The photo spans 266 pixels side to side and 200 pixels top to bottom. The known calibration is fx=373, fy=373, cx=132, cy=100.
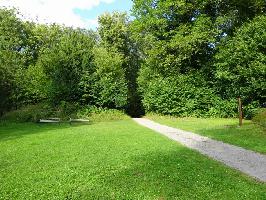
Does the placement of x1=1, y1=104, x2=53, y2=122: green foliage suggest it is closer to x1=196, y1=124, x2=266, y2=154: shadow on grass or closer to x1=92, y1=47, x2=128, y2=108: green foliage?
x1=92, y1=47, x2=128, y2=108: green foliage

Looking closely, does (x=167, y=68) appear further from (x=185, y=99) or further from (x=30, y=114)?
(x=30, y=114)

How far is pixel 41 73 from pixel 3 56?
410 cm

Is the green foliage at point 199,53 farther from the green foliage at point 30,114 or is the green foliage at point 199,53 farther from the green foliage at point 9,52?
the green foliage at point 9,52

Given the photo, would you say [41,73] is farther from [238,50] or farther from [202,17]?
[238,50]

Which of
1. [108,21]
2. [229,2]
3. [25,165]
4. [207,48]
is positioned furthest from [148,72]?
[25,165]

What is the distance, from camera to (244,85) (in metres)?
30.5

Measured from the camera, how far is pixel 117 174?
10.2 m

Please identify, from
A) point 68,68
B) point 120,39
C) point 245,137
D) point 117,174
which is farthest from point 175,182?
point 120,39

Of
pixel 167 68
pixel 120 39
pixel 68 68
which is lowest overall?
pixel 68 68

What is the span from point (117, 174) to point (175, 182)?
5.79ft

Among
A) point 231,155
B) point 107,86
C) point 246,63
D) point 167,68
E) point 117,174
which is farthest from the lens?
point 167,68

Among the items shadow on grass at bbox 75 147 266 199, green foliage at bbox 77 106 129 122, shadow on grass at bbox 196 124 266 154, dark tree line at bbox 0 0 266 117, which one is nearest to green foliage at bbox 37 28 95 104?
dark tree line at bbox 0 0 266 117

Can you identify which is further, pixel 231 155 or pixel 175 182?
pixel 231 155

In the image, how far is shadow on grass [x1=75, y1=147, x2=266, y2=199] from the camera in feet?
27.3
